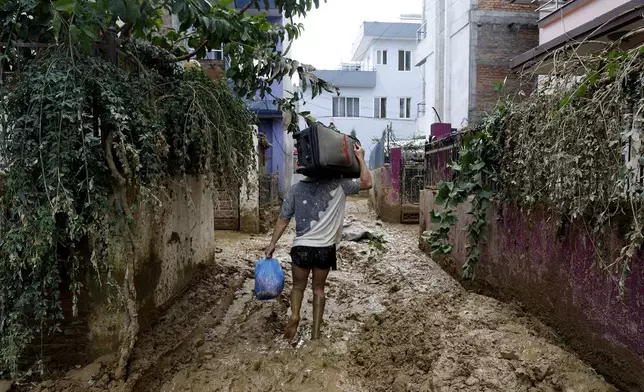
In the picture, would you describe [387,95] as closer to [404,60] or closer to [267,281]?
[404,60]

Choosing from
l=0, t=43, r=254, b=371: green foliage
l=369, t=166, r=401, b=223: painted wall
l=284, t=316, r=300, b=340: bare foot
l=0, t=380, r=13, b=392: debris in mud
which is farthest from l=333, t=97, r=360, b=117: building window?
l=0, t=380, r=13, b=392: debris in mud

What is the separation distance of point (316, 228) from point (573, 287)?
220 cm

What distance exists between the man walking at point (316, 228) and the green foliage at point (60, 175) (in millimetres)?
1359

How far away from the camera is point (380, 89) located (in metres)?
31.2

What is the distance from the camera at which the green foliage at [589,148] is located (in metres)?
2.72

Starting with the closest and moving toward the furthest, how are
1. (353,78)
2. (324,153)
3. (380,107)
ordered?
A: (324,153), (353,78), (380,107)

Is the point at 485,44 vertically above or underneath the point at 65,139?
above

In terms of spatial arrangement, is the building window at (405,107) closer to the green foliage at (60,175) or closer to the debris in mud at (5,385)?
the green foliage at (60,175)

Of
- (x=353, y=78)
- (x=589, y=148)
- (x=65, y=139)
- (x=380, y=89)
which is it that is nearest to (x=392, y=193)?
(x=589, y=148)

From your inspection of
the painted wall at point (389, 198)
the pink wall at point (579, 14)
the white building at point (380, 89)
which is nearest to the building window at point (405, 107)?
the white building at point (380, 89)

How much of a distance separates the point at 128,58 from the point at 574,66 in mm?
3704

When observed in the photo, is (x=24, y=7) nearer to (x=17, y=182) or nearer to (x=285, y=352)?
(x=17, y=182)

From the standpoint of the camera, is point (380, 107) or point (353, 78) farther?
point (380, 107)

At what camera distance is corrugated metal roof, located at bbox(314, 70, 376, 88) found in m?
30.5
